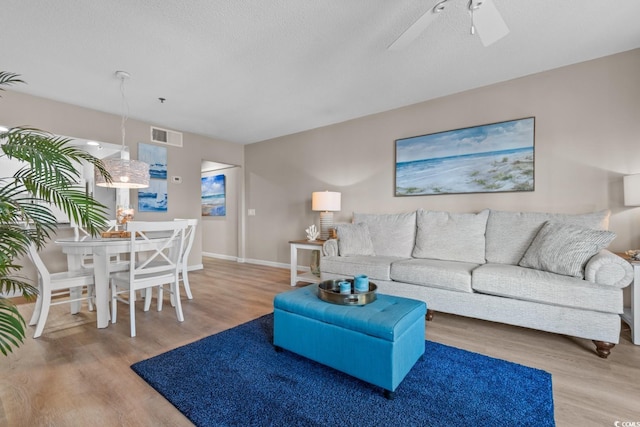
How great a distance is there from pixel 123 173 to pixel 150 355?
1.99m

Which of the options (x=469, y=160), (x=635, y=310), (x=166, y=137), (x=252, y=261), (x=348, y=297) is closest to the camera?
(x=348, y=297)

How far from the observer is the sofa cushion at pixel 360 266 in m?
2.88

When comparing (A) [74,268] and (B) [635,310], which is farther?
(A) [74,268]

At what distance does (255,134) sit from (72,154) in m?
3.99

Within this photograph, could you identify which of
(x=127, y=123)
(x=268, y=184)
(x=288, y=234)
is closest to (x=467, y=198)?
(x=288, y=234)

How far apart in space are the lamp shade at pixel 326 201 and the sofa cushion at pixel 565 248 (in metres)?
2.31

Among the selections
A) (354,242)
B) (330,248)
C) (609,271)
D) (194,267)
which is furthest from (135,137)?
(609,271)

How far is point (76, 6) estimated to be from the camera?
6.57 feet

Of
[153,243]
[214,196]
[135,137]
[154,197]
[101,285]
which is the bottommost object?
[101,285]

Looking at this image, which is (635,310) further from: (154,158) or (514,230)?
(154,158)

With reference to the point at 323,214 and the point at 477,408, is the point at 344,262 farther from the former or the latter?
the point at 477,408

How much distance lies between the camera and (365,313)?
64.8 inches

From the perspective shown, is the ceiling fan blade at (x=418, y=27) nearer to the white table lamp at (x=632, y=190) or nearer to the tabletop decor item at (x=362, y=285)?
the tabletop decor item at (x=362, y=285)

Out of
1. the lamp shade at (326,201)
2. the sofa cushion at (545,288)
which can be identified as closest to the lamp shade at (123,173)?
the lamp shade at (326,201)
